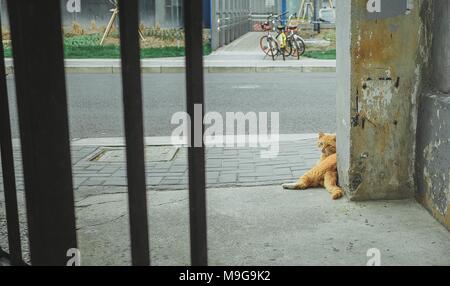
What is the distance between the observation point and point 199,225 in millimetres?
1490

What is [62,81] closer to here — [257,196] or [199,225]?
[199,225]

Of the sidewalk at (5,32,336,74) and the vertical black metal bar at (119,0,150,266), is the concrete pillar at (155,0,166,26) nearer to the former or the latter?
the sidewalk at (5,32,336,74)

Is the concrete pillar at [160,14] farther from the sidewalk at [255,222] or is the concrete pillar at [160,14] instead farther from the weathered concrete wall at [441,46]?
the weathered concrete wall at [441,46]

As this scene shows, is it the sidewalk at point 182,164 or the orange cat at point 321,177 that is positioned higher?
the orange cat at point 321,177

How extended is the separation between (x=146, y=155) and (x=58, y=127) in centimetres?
400

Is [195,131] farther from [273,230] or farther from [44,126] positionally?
[273,230]

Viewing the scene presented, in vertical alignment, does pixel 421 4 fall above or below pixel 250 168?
above

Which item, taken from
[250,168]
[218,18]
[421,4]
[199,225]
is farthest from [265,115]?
[218,18]

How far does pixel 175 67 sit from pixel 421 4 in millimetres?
10299

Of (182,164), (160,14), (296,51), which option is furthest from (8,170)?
(160,14)

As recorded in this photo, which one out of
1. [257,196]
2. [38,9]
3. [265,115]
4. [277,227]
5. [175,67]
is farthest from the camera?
[175,67]

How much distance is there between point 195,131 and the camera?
1.43 meters

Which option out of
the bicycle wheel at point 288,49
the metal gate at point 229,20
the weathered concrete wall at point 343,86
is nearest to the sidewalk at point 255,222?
the weathered concrete wall at point 343,86

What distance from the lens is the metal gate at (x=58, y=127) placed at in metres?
1.35
